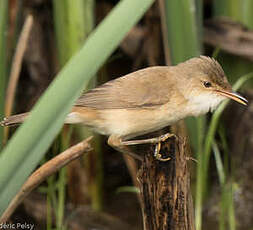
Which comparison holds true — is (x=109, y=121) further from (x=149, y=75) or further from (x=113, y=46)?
(x=113, y=46)

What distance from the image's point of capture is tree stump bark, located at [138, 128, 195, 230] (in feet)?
7.02

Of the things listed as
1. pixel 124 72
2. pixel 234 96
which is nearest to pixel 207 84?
pixel 234 96

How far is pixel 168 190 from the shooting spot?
7.02 ft

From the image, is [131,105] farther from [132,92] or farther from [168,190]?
[168,190]

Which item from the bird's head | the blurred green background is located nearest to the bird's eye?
the bird's head

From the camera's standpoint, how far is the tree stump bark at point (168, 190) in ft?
7.02

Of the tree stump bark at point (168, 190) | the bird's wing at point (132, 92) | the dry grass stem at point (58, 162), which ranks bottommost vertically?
the tree stump bark at point (168, 190)

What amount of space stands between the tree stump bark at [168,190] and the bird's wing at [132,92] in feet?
1.49

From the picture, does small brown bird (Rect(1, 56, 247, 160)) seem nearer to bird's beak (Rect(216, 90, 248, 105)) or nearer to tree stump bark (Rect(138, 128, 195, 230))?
bird's beak (Rect(216, 90, 248, 105))

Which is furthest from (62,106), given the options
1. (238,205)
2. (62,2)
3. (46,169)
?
(238,205)

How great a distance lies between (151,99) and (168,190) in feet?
1.79

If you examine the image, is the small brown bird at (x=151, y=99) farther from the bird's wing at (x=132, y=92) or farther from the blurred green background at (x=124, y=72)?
the blurred green background at (x=124, y=72)

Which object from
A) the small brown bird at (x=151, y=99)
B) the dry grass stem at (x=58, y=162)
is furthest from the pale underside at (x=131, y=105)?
the dry grass stem at (x=58, y=162)

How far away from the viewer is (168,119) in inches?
100
